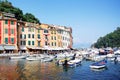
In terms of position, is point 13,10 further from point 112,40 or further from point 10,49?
point 112,40

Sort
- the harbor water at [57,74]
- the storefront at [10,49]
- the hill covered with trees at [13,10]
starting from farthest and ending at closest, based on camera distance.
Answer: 1. the hill covered with trees at [13,10]
2. the storefront at [10,49]
3. the harbor water at [57,74]

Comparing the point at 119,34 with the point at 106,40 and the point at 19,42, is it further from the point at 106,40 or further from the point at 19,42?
the point at 19,42

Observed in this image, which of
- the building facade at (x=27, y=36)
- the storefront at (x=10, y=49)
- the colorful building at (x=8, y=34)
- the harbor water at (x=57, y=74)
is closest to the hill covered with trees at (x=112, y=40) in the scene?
the building facade at (x=27, y=36)

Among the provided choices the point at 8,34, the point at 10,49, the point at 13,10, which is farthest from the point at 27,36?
the point at 13,10

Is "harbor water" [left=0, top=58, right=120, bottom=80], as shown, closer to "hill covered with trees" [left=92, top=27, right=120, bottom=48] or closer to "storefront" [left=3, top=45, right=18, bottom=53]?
"storefront" [left=3, top=45, right=18, bottom=53]

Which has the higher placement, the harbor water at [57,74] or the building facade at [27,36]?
the building facade at [27,36]

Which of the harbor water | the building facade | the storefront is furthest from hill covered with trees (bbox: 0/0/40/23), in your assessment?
the harbor water

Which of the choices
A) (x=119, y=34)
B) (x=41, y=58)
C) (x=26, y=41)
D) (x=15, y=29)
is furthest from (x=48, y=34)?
(x=119, y=34)

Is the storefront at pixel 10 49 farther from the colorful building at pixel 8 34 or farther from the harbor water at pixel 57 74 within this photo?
the harbor water at pixel 57 74

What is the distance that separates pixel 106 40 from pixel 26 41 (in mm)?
104803

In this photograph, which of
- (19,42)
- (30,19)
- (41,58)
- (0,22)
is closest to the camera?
(41,58)

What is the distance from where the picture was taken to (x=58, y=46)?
353 feet

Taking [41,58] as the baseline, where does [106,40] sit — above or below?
above

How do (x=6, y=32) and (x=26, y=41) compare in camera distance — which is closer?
(x=6, y=32)
